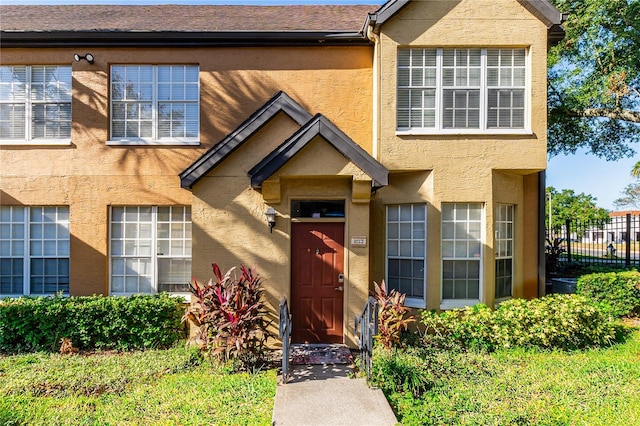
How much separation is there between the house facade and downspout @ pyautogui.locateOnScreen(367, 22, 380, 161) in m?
0.07

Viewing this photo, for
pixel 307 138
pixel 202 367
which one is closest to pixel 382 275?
pixel 307 138

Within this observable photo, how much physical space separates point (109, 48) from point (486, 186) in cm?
939

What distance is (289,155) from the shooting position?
6625 millimetres

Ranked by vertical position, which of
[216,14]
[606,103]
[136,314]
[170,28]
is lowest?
[136,314]

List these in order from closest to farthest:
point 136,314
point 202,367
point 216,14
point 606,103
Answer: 1. point 202,367
2. point 136,314
3. point 216,14
4. point 606,103

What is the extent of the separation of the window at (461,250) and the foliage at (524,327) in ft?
1.85

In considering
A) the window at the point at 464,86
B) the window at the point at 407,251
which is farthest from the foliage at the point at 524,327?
the window at the point at 464,86

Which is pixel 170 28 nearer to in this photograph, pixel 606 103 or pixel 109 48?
pixel 109 48

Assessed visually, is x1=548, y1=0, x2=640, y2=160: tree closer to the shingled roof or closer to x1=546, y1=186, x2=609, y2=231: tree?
the shingled roof

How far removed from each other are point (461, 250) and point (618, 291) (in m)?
4.53

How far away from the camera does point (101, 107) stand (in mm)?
8438

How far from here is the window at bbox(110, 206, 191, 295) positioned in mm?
8391

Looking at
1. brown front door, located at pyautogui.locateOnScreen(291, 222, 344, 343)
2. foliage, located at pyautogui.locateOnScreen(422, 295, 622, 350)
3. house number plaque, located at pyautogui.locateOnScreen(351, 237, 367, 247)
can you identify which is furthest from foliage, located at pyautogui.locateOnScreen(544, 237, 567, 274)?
brown front door, located at pyautogui.locateOnScreen(291, 222, 344, 343)

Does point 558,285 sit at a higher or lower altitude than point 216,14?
lower
